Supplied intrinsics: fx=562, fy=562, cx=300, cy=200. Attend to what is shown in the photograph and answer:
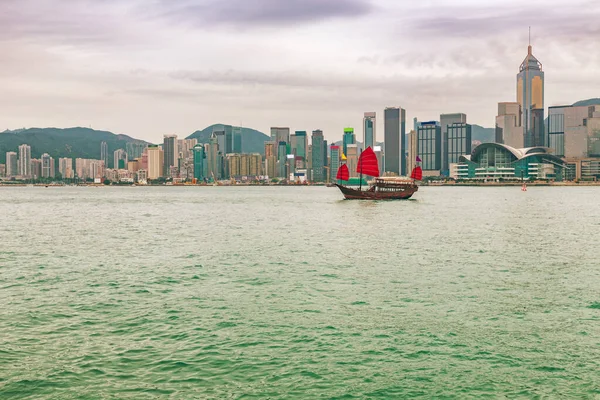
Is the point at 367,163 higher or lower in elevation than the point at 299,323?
higher

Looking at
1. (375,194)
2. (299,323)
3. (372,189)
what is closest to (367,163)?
(375,194)

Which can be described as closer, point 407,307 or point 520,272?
point 407,307

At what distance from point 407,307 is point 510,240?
92.9 ft

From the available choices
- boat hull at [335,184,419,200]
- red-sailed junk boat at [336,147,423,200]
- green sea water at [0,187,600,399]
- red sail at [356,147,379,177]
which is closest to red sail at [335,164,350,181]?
red-sailed junk boat at [336,147,423,200]

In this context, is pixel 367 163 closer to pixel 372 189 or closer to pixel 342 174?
pixel 372 189

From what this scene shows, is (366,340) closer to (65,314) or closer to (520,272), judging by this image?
(65,314)

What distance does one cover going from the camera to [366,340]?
18500mm

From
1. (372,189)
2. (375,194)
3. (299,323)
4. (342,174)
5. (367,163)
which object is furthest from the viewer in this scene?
(342,174)

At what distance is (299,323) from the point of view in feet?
67.6

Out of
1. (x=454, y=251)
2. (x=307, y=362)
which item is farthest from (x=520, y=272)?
(x=307, y=362)

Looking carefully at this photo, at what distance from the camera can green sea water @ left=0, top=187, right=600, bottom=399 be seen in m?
15.0

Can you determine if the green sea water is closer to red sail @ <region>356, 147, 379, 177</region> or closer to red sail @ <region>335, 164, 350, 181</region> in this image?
red sail @ <region>356, 147, 379, 177</region>

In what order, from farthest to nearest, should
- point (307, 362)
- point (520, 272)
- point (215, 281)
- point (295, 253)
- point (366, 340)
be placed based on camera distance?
point (295, 253) → point (520, 272) → point (215, 281) → point (366, 340) → point (307, 362)

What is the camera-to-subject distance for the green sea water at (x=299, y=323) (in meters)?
15.0
